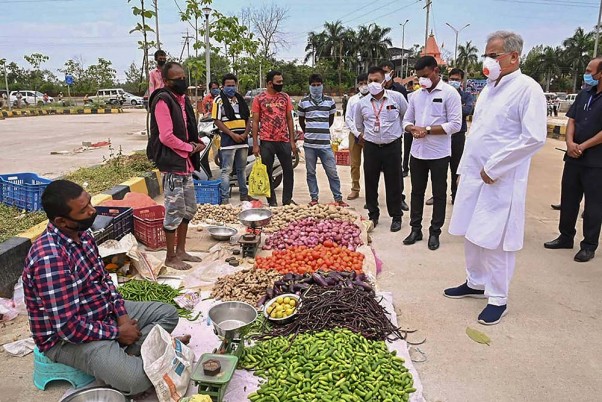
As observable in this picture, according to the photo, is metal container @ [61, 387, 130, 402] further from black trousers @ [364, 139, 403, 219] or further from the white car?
the white car

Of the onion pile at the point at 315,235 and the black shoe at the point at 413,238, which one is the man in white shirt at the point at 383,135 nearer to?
the black shoe at the point at 413,238

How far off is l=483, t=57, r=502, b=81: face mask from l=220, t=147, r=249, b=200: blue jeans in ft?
14.7

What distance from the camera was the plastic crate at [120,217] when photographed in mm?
5324

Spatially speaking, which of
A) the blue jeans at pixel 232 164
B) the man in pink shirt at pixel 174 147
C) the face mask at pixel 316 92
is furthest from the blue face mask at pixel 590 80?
the blue jeans at pixel 232 164

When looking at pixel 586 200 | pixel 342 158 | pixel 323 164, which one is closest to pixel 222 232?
pixel 323 164

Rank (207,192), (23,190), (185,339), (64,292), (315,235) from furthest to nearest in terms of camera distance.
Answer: (207,192) → (23,190) → (315,235) → (185,339) → (64,292)

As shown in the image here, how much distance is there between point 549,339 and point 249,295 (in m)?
2.56

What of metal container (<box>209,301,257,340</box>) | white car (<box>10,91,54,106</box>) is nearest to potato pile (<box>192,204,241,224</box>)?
Result: metal container (<box>209,301,257,340</box>)

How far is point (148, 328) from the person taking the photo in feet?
11.1

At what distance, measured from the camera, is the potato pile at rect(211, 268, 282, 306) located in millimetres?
4418

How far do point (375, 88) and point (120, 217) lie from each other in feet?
11.7

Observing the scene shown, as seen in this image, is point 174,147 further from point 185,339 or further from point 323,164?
point 323,164

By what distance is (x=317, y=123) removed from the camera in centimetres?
733

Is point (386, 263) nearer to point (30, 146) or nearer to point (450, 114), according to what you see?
point (450, 114)
